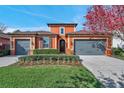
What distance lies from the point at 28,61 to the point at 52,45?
11.4 meters

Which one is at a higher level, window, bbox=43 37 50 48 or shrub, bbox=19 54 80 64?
window, bbox=43 37 50 48

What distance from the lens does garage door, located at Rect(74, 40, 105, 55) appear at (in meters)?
25.2

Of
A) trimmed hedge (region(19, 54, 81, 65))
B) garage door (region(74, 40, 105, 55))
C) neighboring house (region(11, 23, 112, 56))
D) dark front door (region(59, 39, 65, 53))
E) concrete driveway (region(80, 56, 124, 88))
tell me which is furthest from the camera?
dark front door (region(59, 39, 65, 53))

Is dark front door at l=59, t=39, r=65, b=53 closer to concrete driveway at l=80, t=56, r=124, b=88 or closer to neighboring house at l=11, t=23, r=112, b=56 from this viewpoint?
neighboring house at l=11, t=23, r=112, b=56

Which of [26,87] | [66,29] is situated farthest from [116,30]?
[66,29]

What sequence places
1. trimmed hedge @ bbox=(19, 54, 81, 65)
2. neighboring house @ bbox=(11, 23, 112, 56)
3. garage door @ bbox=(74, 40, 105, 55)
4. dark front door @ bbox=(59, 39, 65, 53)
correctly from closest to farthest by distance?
trimmed hedge @ bbox=(19, 54, 81, 65) → neighboring house @ bbox=(11, 23, 112, 56) → garage door @ bbox=(74, 40, 105, 55) → dark front door @ bbox=(59, 39, 65, 53)

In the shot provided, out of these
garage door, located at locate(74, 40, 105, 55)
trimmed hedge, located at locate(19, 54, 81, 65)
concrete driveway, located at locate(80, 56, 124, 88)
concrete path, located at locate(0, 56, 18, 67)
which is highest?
garage door, located at locate(74, 40, 105, 55)

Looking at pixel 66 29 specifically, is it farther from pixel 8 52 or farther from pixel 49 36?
pixel 8 52

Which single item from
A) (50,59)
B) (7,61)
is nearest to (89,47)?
(50,59)

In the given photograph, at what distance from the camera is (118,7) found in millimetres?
5668

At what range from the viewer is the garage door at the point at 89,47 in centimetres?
2522

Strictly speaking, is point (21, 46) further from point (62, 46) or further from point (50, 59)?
point (50, 59)

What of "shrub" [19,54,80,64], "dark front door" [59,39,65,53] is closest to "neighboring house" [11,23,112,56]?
"dark front door" [59,39,65,53]

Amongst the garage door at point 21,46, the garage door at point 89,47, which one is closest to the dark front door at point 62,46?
the garage door at point 89,47
